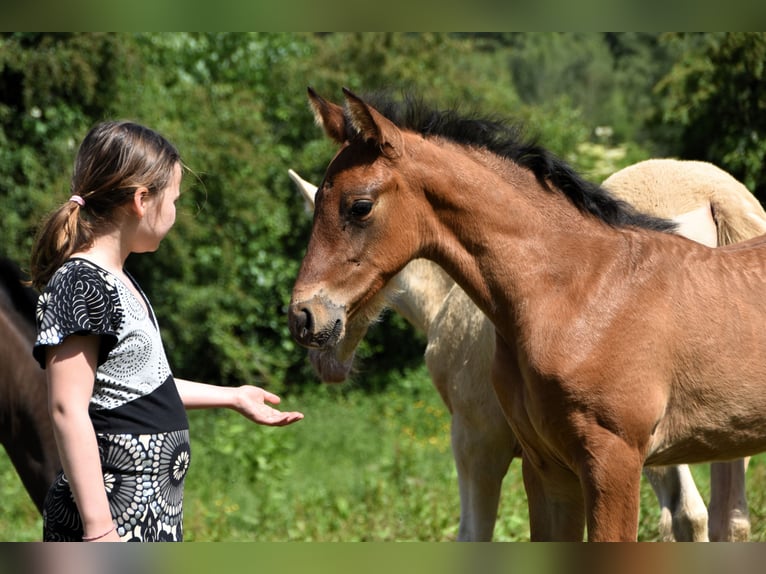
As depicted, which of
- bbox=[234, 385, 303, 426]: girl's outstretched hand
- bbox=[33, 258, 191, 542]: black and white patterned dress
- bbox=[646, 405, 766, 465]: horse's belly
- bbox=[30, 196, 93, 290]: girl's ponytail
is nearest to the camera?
bbox=[33, 258, 191, 542]: black and white patterned dress

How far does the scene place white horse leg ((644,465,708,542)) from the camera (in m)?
4.39

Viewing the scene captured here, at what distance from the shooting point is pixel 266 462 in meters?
7.33

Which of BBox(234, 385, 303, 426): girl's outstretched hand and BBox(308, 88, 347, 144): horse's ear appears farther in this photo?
BBox(308, 88, 347, 144): horse's ear

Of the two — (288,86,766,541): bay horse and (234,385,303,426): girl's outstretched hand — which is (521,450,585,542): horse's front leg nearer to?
(288,86,766,541): bay horse

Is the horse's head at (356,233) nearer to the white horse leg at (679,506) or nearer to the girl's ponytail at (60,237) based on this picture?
the girl's ponytail at (60,237)

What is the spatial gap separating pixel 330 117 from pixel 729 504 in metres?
2.90

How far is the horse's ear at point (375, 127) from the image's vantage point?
2842 millimetres

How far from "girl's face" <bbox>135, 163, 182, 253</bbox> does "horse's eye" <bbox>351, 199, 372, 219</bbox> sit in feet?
2.48

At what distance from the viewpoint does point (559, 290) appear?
2834mm

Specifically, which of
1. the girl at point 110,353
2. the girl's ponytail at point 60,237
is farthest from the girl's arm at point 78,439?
the girl's ponytail at point 60,237

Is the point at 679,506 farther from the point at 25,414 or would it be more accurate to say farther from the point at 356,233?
the point at 25,414

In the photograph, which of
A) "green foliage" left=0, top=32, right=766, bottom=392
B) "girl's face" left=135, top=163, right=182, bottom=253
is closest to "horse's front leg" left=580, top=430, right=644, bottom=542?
"girl's face" left=135, top=163, right=182, bottom=253

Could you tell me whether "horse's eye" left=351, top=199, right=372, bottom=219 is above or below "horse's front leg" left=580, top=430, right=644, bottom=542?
above
